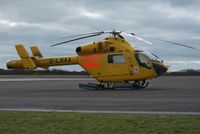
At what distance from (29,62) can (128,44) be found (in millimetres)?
7305

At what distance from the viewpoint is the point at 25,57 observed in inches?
1303

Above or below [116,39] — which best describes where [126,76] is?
below

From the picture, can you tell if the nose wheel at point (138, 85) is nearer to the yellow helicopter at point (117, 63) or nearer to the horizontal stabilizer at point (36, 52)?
the yellow helicopter at point (117, 63)

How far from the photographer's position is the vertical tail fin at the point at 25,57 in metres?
32.5

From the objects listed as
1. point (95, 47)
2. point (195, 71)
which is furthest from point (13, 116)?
point (195, 71)

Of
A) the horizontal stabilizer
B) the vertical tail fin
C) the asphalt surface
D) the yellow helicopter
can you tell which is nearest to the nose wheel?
the yellow helicopter

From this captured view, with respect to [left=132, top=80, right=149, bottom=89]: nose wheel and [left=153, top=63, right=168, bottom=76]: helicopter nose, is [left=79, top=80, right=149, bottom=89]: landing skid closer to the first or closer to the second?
[left=132, top=80, right=149, bottom=89]: nose wheel

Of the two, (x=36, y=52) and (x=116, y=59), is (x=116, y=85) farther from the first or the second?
(x=36, y=52)

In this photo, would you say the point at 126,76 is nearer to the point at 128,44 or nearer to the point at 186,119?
the point at 128,44

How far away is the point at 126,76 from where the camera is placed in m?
28.5

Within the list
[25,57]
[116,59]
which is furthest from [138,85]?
[25,57]

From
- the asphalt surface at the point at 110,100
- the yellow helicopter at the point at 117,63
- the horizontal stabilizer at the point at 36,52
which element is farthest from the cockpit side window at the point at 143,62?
the horizontal stabilizer at the point at 36,52

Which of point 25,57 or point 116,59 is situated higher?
point 25,57

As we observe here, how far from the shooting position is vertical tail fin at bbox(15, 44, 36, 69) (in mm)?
32544
